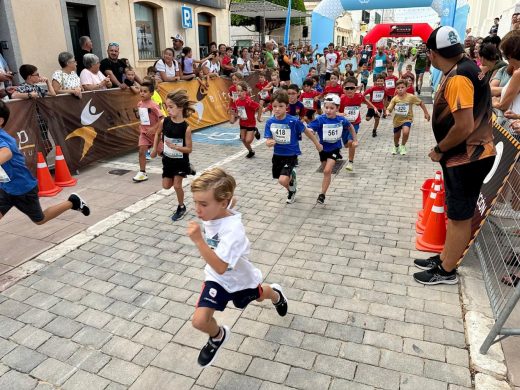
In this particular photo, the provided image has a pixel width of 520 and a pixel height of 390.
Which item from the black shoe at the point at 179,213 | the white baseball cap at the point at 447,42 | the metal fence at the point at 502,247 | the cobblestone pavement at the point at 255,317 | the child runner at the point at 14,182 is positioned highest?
the white baseball cap at the point at 447,42

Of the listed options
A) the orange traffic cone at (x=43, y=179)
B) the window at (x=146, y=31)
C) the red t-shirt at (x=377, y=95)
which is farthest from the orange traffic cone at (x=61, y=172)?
the window at (x=146, y=31)

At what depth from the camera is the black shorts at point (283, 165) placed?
5.95m

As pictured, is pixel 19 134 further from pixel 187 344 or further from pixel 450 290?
pixel 450 290

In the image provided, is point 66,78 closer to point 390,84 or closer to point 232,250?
point 232,250

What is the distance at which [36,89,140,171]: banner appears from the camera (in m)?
7.02

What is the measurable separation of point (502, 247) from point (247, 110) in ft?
19.1

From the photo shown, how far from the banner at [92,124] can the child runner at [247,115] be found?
231 cm

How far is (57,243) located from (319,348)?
3.43 metres

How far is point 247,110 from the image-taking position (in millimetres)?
8586

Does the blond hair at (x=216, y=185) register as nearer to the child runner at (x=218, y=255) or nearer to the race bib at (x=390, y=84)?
the child runner at (x=218, y=255)

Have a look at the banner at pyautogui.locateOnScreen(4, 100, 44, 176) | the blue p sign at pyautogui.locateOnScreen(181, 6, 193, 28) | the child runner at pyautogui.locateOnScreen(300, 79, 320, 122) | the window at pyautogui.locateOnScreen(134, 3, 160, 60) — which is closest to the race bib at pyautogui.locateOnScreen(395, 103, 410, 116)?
the child runner at pyautogui.locateOnScreen(300, 79, 320, 122)

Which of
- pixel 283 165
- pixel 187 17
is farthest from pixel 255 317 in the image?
pixel 187 17

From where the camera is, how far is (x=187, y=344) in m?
3.15

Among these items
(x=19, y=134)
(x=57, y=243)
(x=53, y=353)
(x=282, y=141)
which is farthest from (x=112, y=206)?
(x=53, y=353)
